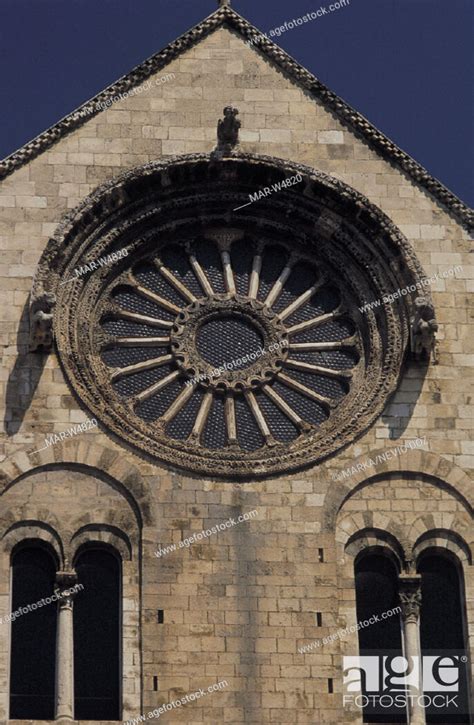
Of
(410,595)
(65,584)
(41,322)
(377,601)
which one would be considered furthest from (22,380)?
(410,595)

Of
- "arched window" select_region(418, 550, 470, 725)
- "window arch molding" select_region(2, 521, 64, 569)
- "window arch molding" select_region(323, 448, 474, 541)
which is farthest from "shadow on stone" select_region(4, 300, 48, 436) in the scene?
"arched window" select_region(418, 550, 470, 725)

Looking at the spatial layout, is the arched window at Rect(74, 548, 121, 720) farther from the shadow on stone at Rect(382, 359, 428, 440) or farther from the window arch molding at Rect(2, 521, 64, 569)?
the shadow on stone at Rect(382, 359, 428, 440)

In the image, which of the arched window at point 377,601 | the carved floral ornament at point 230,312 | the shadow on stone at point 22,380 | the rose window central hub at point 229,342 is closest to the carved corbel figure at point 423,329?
the carved floral ornament at point 230,312

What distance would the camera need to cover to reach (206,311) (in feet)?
132

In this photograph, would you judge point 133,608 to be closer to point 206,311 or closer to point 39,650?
point 39,650

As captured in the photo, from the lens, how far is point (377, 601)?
124ft

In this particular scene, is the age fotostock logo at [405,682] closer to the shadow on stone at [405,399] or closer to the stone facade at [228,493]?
the stone facade at [228,493]

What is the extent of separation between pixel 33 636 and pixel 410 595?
5294mm

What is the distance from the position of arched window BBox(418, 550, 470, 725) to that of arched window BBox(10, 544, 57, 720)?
5.23 meters

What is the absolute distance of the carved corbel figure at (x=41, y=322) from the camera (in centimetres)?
3862

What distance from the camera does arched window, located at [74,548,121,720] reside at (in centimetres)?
3672

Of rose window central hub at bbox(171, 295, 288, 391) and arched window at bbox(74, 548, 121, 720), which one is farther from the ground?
rose window central hub at bbox(171, 295, 288, 391)

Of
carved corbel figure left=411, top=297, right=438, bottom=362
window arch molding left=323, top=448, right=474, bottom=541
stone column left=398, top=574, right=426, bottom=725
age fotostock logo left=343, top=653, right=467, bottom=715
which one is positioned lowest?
age fotostock logo left=343, top=653, right=467, bottom=715

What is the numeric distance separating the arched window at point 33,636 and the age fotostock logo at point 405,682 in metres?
4.10
